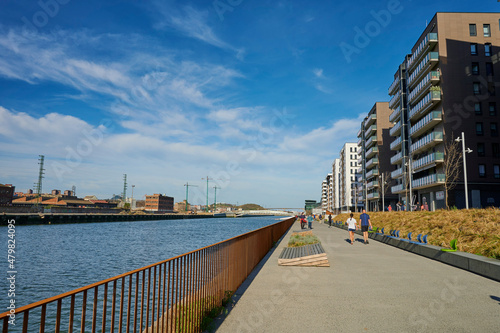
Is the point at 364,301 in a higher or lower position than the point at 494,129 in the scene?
lower

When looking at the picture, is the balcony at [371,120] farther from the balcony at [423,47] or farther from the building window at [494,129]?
the building window at [494,129]

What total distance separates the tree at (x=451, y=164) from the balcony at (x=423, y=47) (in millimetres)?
13789

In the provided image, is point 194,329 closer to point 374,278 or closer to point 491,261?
point 374,278

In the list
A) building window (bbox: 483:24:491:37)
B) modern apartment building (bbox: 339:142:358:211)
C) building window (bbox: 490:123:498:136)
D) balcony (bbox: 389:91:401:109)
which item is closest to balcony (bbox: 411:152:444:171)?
building window (bbox: 490:123:498:136)

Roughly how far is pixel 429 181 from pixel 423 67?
1632 centimetres

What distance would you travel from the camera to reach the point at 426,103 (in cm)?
4938

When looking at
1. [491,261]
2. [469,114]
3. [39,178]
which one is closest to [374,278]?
[491,261]

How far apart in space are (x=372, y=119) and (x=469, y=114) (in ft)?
113

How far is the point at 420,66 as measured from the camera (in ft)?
170

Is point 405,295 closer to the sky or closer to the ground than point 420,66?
closer to the ground

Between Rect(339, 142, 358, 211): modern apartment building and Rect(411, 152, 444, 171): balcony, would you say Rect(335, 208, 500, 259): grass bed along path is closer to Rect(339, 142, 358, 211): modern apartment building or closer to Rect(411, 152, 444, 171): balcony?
Rect(411, 152, 444, 171): balcony

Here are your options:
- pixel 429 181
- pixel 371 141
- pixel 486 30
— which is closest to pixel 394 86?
pixel 371 141

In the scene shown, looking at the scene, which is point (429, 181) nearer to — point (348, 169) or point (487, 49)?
point (487, 49)

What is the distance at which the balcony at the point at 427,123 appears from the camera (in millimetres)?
46594
